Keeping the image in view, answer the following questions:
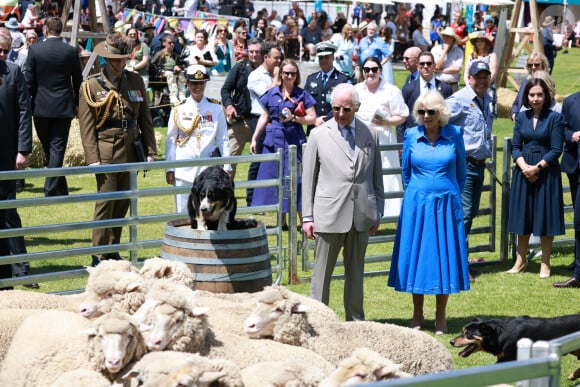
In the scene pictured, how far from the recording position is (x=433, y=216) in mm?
7883

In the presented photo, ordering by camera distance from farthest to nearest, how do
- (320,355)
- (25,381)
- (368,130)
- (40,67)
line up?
(40,67) → (368,130) → (320,355) → (25,381)

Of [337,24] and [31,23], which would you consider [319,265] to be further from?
[337,24]

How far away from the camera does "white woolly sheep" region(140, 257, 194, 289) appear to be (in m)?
6.06

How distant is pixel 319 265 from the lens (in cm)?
769

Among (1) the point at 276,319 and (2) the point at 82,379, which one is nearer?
(2) the point at 82,379

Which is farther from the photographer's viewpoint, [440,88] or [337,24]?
[337,24]

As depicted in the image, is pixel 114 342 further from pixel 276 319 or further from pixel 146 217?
pixel 146 217

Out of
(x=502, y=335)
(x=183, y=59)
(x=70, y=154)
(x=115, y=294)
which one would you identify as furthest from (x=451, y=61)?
(x=115, y=294)

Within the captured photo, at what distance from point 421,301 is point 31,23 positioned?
2004 centimetres

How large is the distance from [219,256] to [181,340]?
1865 mm

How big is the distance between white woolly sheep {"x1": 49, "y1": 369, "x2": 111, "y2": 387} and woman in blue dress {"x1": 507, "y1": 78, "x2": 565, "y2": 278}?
6464mm

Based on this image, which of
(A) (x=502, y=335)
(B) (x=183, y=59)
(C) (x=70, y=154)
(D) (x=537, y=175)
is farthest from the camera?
(B) (x=183, y=59)

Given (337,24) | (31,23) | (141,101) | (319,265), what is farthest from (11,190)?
(337,24)

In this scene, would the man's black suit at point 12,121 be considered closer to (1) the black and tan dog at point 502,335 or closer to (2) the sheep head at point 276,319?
(2) the sheep head at point 276,319
